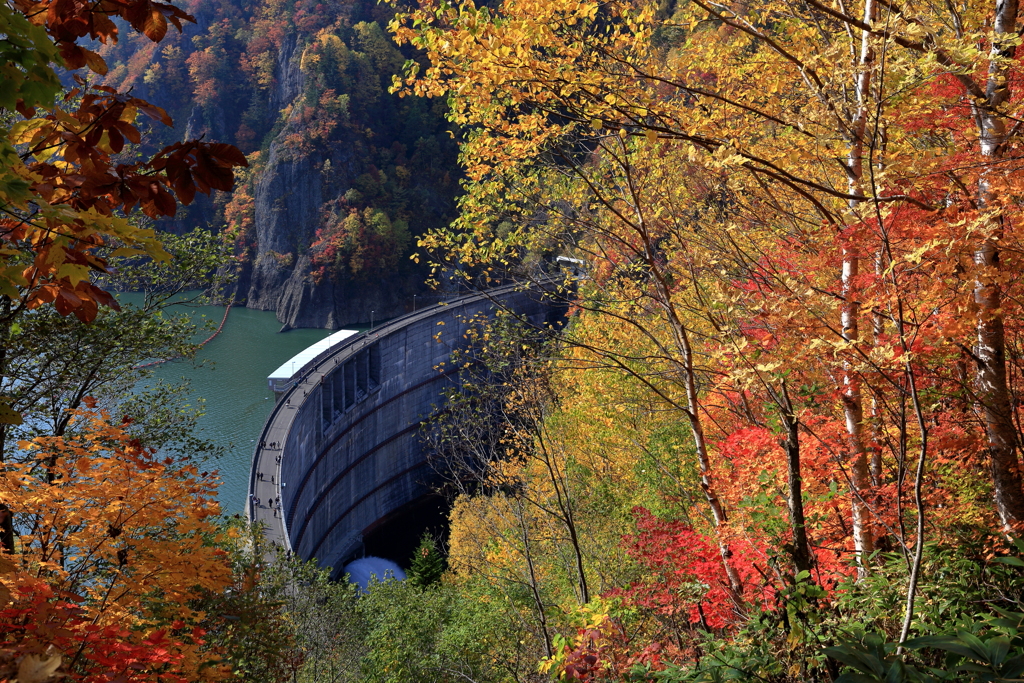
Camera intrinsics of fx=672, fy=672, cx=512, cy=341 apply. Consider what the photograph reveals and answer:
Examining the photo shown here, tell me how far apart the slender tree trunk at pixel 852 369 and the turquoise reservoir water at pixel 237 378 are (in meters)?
20.0

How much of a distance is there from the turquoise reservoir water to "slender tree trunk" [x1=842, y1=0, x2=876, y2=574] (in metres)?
20.0

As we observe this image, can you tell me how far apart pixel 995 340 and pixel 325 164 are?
53748mm

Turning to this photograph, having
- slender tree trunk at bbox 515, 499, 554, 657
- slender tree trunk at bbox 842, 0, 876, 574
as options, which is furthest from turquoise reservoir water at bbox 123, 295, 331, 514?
slender tree trunk at bbox 842, 0, 876, 574

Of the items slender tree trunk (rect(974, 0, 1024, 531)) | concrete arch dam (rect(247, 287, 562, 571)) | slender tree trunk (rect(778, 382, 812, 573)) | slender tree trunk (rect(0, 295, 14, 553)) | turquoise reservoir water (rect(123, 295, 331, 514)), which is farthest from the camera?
turquoise reservoir water (rect(123, 295, 331, 514))

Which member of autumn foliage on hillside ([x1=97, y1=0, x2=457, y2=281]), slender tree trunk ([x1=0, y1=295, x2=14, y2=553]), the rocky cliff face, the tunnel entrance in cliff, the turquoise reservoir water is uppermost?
autumn foliage on hillside ([x1=97, y1=0, x2=457, y2=281])

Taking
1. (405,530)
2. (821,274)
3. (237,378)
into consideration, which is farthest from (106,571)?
(237,378)

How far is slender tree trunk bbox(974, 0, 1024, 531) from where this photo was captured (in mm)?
3756

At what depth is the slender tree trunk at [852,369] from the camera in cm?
420

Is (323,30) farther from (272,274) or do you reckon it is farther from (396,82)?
(396,82)

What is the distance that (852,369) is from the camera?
14.0 ft

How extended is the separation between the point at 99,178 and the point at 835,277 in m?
5.90

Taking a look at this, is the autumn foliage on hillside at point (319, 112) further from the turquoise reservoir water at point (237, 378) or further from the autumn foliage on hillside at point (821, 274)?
the autumn foliage on hillside at point (821, 274)

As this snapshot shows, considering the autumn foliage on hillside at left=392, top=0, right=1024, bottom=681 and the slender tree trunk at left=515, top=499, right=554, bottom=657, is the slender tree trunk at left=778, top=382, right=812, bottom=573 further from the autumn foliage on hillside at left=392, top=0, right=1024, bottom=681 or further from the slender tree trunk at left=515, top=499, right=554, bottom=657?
the slender tree trunk at left=515, top=499, right=554, bottom=657

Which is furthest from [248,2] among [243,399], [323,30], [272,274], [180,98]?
[243,399]
